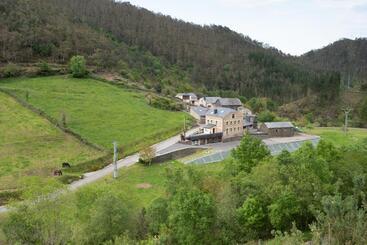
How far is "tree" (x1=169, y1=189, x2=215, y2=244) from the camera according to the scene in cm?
2355

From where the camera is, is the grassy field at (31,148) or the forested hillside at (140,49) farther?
the forested hillside at (140,49)

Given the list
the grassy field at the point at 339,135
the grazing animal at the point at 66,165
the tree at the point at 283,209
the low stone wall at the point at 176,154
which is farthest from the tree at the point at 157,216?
the grassy field at the point at 339,135

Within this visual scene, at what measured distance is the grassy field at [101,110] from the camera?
6406 cm

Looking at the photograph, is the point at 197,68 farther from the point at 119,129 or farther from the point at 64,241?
the point at 64,241

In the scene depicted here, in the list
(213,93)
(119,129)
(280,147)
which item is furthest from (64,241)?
(213,93)

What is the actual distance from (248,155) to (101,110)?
42.4 m

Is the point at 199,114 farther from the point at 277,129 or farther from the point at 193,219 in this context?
the point at 193,219

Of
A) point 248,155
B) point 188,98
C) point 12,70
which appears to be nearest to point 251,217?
point 248,155

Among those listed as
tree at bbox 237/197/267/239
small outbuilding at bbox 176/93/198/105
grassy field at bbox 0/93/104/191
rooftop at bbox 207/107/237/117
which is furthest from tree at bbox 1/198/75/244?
small outbuilding at bbox 176/93/198/105

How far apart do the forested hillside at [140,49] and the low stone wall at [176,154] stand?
52.1 meters

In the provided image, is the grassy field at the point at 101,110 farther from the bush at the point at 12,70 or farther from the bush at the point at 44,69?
the bush at the point at 44,69

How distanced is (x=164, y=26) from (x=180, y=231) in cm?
16393

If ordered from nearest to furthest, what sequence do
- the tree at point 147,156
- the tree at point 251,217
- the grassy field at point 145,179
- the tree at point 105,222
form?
the tree at point 251,217, the tree at point 105,222, the grassy field at point 145,179, the tree at point 147,156

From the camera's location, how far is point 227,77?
16188 cm
